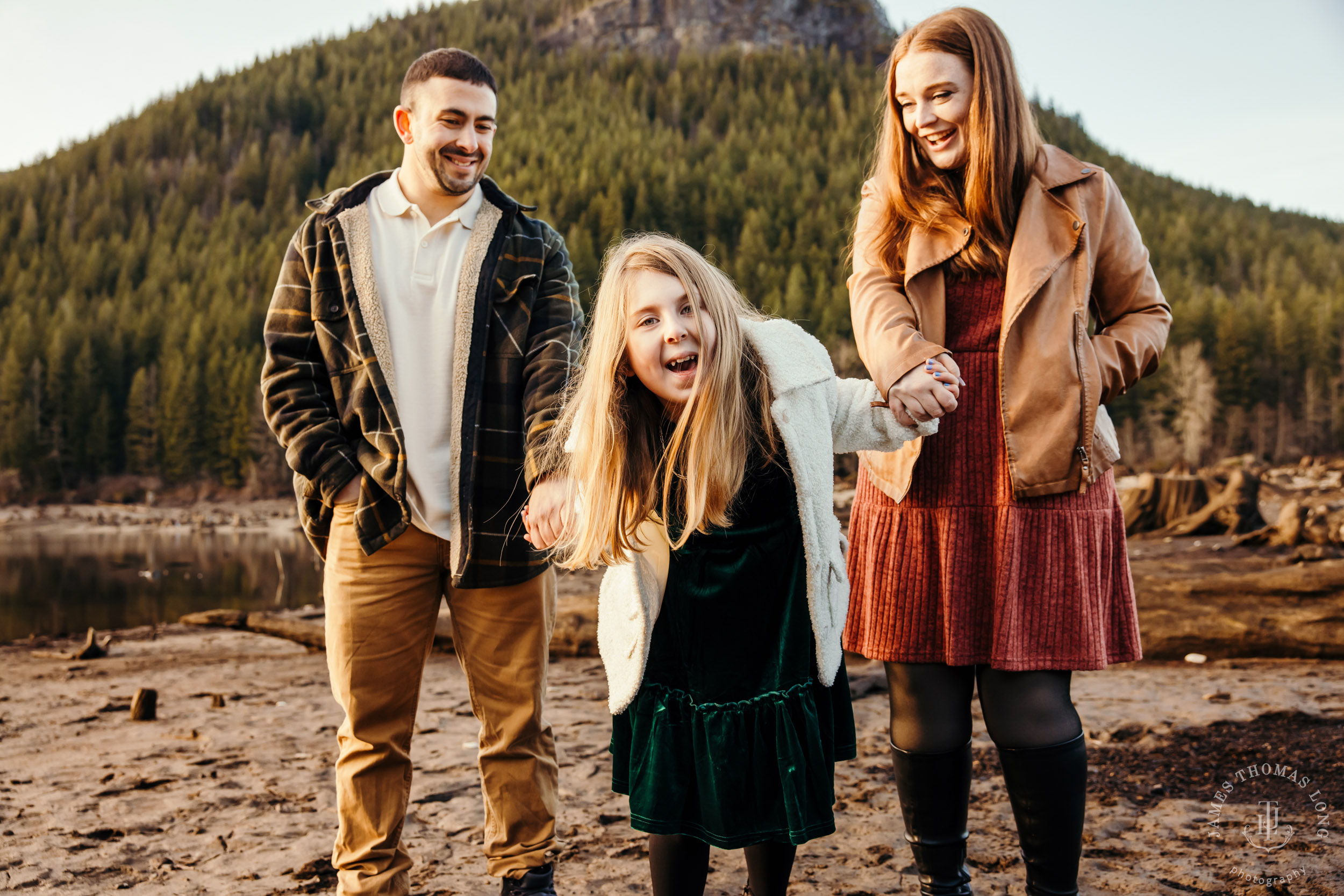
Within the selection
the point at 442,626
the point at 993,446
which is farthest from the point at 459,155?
the point at 442,626

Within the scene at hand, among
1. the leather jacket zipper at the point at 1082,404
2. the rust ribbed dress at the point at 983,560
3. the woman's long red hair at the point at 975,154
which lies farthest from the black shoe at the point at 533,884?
the woman's long red hair at the point at 975,154

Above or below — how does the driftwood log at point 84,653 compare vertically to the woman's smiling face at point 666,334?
below

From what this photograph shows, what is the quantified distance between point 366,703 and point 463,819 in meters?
1.08

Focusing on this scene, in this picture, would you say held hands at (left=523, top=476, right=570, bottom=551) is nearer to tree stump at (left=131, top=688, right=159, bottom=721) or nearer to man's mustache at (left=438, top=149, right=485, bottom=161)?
man's mustache at (left=438, top=149, right=485, bottom=161)

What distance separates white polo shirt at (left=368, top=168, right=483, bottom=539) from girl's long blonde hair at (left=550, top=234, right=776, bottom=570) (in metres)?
0.58

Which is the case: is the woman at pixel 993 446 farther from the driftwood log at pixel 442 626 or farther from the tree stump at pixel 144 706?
the tree stump at pixel 144 706

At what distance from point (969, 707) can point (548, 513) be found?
104 centimetres

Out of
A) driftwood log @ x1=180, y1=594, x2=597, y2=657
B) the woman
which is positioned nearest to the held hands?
the woman

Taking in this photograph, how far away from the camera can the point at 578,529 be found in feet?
6.32

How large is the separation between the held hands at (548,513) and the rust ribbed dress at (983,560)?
0.72 meters

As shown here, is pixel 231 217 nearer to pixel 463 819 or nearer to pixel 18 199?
pixel 18 199

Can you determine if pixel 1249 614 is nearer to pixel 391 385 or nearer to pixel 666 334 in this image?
pixel 666 334

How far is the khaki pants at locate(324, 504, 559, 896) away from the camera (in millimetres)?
2352

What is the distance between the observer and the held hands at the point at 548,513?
6.53ft
